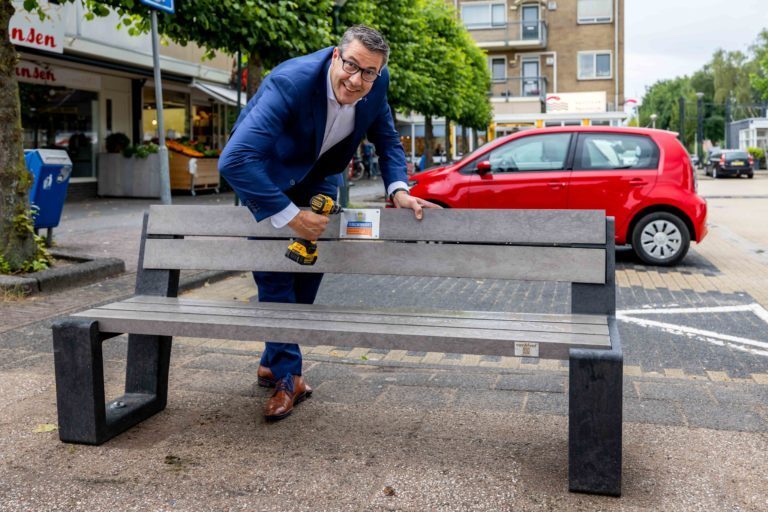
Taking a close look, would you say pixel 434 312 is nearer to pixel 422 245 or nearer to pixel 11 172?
pixel 422 245

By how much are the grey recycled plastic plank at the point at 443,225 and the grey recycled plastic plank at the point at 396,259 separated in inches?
1.6

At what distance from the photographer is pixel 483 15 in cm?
4981

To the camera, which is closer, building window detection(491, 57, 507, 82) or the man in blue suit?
the man in blue suit

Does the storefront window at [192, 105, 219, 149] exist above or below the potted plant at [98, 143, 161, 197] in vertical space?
above

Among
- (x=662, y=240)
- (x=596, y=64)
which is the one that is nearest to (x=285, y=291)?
(x=662, y=240)

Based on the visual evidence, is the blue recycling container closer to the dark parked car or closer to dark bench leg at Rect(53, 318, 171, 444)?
dark bench leg at Rect(53, 318, 171, 444)

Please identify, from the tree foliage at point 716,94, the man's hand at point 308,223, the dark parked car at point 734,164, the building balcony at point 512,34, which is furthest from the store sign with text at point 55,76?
the tree foliage at point 716,94

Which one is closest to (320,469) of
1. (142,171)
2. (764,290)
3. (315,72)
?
(315,72)

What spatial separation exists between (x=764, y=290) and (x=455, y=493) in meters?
5.89

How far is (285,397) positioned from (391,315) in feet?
2.47

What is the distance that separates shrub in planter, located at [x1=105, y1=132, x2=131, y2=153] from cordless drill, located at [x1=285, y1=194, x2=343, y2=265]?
16770 millimetres

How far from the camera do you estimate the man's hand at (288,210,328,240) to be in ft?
10.6

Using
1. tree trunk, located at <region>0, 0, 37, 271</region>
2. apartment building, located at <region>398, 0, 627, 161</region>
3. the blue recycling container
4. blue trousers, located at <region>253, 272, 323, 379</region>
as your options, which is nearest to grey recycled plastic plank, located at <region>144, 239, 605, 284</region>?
blue trousers, located at <region>253, 272, 323, 379</region>

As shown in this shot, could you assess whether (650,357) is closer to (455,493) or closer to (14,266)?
(455,493)
